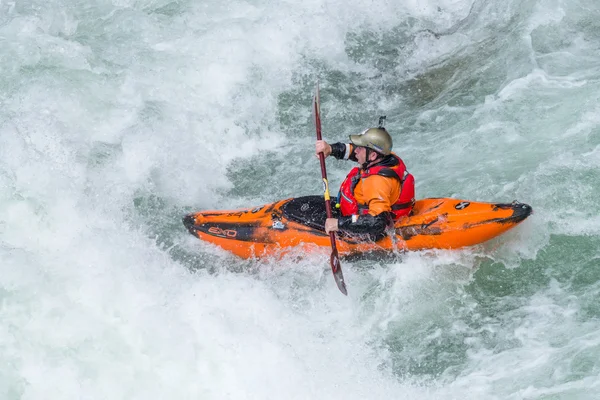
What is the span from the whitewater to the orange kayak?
15cm

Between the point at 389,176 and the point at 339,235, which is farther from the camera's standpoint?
the point at 339,235

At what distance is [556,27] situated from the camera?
860 centimetres

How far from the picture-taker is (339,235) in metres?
5.81

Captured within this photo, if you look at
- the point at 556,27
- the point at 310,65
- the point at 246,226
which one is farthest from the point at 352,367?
the point at 556,27

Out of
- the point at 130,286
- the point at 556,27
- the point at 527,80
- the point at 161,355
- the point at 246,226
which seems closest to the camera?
the point at 161,355

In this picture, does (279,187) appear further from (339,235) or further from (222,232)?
(339,235)

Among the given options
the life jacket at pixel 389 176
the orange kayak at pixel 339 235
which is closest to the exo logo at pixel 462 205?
the orange kayak at pixel 339 235

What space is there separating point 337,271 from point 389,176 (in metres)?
0.80

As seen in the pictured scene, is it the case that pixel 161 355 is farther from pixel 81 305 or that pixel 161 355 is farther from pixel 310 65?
pixel 310 65

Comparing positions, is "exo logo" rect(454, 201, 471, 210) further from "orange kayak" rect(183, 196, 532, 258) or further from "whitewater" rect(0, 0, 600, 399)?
"whitewater" rect(0, 0, 600, 399)

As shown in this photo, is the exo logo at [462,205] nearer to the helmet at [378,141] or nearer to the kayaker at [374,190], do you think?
the kayaker at [374,190]

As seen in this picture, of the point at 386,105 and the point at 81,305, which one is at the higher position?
the point at 386,105

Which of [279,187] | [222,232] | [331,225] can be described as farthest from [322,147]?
[279,187]

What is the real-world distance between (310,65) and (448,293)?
146 inches
